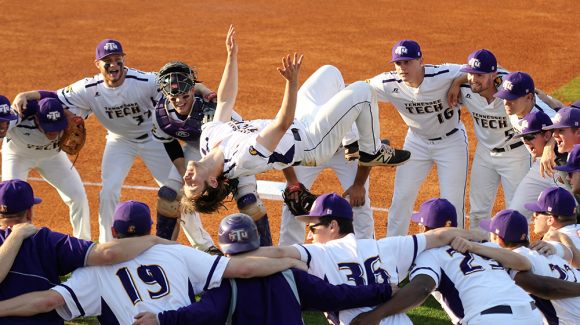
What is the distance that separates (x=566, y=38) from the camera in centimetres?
1563

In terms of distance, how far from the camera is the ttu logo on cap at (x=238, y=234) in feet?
12.8

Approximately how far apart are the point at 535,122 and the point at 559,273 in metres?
1.98

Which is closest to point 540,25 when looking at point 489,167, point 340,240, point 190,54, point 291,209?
point 190,54

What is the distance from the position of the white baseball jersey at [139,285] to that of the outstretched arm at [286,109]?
1.45m

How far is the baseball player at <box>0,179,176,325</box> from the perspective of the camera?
3857 millimetres

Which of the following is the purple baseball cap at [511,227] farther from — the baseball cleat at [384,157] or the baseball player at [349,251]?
the baseball cleat at [384,157]

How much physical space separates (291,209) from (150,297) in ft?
8.82

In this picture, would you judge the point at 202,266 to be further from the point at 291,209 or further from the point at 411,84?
the point at 411,84

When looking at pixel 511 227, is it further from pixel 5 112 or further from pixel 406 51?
pixel 5 112

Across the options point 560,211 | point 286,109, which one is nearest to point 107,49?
point 286,109

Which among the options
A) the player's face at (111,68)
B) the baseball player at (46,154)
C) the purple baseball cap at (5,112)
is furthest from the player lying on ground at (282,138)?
the purple baseball cap at (5,112)

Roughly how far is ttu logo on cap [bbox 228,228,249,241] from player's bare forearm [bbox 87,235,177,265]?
1.86 ft

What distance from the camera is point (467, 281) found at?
4.06m

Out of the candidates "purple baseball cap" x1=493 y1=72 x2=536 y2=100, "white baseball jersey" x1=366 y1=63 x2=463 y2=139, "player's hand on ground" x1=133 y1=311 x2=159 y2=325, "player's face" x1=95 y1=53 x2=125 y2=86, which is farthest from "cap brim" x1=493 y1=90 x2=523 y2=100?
"player's face" x1=95 y1=53 x2=125 y2=86
